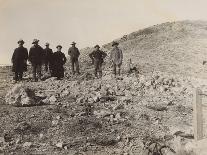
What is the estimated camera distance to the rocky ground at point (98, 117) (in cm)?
1133

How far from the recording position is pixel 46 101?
46.2 feet

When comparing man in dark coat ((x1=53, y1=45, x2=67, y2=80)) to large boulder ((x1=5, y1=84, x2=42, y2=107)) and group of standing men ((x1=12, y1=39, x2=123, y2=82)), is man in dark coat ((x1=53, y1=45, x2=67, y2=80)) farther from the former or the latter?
large boulder ((x1=5, y1=84, x2=42, y2=107))

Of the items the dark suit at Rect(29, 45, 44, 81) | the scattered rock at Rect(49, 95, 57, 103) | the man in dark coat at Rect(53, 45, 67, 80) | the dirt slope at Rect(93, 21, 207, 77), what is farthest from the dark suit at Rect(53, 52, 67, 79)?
the dirt slope at Rect(93, 21, 207, 77)

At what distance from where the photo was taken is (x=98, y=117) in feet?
42.4

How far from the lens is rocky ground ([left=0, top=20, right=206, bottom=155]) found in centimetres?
1133

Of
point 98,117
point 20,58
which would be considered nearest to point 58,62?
point 20,58

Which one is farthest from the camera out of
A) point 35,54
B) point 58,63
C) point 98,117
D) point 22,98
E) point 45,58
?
point 45,58

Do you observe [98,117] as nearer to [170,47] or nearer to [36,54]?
[36,54]

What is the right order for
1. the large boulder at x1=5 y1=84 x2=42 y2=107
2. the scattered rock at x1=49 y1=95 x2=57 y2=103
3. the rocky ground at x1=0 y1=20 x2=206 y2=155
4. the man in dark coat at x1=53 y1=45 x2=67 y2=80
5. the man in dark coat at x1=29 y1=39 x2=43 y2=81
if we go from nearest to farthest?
1. the rocky ground at x1=0 y1=20 x2=206 y2=155
2. the large boulder at x1=5 y1=84 x2=42 y2=107
3. the scattered rock at x1=49 y1=95 x2=57 y2=103
4. the man in dark coat at x1=29 y1=39 x2=43 y2=81
5. the man in dark coat at x1=53 y1=45 x2=67 y2=80

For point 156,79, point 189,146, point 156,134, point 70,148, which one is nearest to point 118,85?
point 156,79

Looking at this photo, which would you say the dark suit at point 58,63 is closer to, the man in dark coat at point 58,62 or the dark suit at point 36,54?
the man in dark coat at point 58,62

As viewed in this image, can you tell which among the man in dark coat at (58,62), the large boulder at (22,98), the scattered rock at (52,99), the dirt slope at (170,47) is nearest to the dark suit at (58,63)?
the man in dark coat at (58,62)

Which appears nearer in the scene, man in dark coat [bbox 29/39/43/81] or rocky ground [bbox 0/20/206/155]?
rocky ground [bbox 0/20/206/155]

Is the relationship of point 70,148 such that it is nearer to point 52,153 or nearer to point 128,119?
point 52,153
